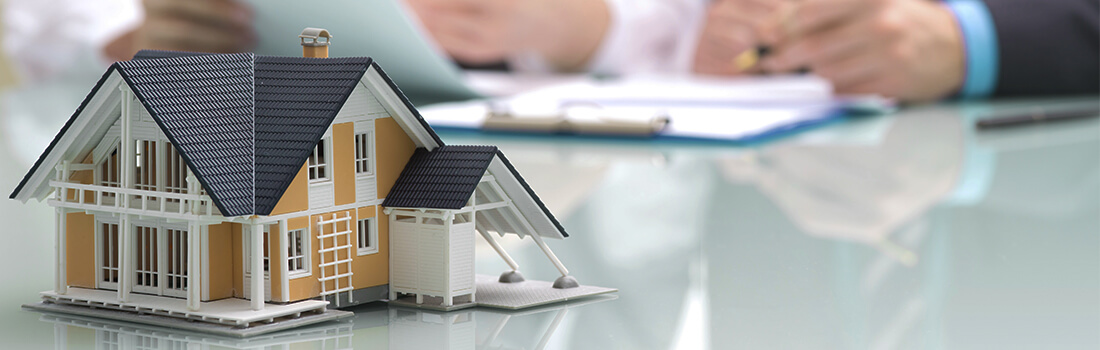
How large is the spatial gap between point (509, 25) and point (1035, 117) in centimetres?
244

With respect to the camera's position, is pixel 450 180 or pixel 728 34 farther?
pixel 728 34

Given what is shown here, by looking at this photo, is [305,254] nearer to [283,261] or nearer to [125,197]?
[283,261]

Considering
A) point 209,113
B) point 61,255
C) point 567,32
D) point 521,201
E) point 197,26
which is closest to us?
point 209,113

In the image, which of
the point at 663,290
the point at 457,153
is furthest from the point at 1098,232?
the point at 457,153

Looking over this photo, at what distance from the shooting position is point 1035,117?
530 cm

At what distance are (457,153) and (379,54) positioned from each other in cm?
258

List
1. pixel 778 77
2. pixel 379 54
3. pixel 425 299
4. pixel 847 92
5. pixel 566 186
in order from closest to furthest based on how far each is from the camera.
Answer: pixel 425 299
pixel 566 186
pixel 379 54
pixel 847 92
pixel 778 77

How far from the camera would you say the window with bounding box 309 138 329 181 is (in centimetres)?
212

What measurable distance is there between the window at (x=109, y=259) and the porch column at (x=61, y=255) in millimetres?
57

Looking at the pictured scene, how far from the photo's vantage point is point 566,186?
3621 millimetres

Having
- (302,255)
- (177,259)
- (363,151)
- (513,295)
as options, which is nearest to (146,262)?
(177,259)

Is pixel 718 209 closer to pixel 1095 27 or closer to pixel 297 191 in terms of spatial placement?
pixel 297 191

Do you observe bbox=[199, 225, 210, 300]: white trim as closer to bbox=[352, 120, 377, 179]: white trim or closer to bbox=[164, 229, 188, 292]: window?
bbox=[164, 229, 188, 292]: window

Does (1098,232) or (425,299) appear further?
(1098,232)
